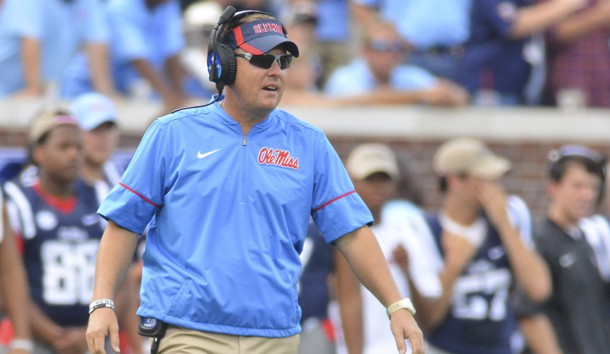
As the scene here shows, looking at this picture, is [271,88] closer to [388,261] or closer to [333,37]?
[388,261]

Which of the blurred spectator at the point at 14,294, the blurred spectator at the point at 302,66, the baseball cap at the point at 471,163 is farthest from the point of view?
the blurred spectator at the point at 302,66

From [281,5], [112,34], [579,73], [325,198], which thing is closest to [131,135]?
[112,34]

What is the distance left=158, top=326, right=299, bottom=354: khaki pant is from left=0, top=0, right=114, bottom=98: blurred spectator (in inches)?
225

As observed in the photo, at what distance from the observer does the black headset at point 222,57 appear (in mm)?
5363

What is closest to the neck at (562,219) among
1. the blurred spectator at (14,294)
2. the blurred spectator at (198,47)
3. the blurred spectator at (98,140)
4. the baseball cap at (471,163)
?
the baseball cap at (471,163)

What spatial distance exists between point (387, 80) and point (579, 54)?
1785 millimetres

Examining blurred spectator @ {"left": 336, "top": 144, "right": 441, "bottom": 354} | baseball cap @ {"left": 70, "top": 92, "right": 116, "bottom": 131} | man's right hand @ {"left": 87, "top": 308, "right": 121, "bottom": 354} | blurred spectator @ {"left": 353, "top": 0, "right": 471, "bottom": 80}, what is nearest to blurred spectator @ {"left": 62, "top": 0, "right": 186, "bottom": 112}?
blurred spectator @ {"left": 353, "top": 0, "right": 471, "bottom": 80}

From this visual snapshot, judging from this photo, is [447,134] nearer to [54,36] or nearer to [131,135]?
[131,135]

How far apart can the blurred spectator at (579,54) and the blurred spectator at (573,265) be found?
275 centimetres

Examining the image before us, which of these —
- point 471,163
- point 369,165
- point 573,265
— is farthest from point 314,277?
point 573,265

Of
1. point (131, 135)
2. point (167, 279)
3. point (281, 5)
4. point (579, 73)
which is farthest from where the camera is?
point (281, 5)

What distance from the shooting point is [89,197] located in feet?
25.8

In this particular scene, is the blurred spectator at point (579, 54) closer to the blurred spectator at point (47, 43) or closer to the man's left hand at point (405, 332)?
the blurred spectator at point (47, 43)

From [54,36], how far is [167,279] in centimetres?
612
